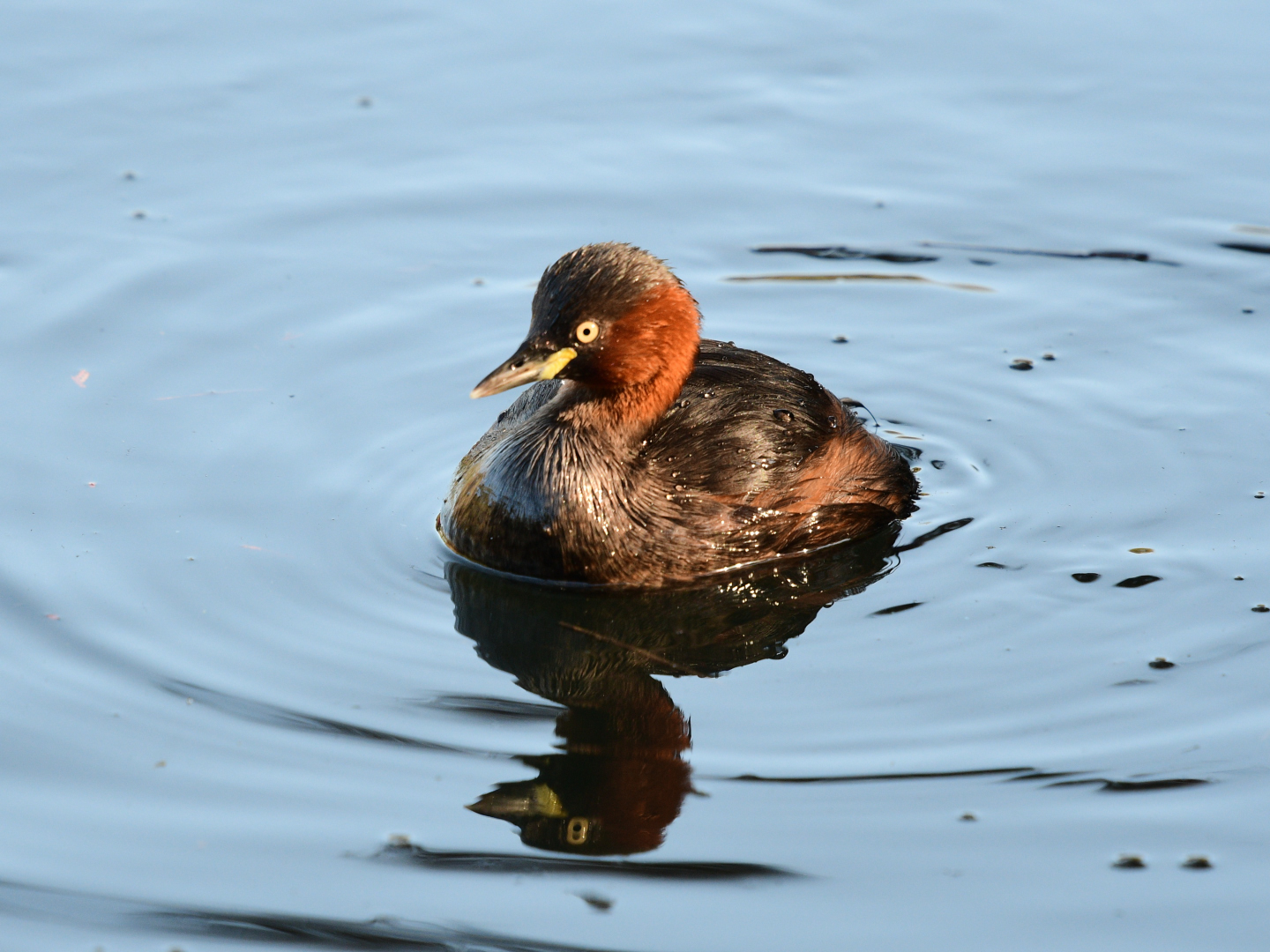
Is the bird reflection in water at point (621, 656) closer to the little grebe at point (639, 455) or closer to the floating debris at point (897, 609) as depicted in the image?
the little grebe at point (639, 455)

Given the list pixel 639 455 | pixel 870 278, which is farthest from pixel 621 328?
pixel 870 278

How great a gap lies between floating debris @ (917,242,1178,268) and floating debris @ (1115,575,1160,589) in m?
3.09

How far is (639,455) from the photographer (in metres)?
7.08

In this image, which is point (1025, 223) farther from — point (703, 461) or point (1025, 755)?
point (1025, 755)

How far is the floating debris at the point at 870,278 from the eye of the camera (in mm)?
9258

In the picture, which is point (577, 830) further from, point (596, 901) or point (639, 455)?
point (639, 455)

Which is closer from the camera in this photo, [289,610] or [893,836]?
[893,836]

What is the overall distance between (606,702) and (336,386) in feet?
9.12

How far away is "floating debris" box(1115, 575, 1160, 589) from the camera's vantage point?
22.3 ft

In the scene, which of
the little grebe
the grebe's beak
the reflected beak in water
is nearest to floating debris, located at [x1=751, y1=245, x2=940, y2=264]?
the little grebe

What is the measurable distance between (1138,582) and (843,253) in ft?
10.9

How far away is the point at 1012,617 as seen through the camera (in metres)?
6.62

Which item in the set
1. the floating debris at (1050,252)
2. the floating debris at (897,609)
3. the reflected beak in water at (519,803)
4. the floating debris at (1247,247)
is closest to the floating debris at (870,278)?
the floating debris at (1050,252)

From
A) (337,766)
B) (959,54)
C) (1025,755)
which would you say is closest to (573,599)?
(337,766)
